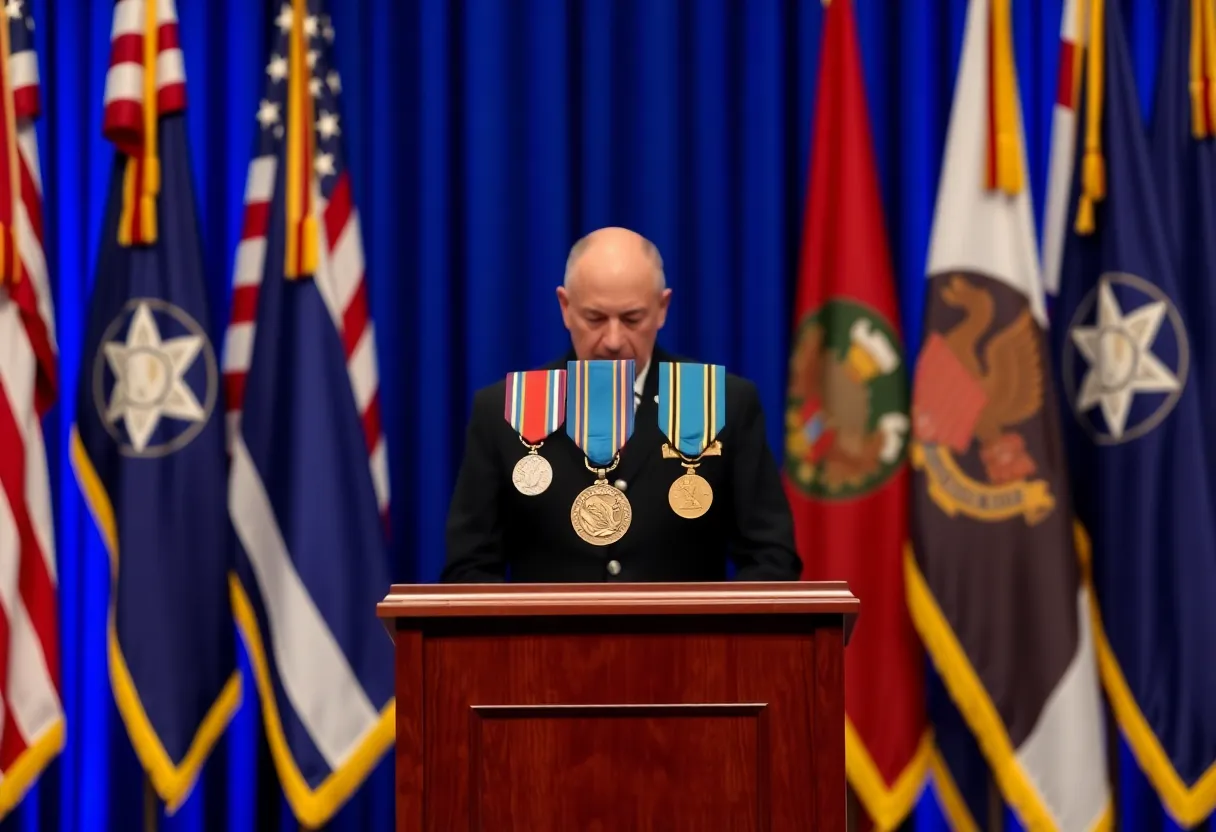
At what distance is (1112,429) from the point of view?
3.51 metres

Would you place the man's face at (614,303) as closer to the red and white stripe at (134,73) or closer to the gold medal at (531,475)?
the gold medal at (531,475)

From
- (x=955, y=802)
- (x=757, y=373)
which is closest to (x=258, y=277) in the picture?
(x=757, y=373)

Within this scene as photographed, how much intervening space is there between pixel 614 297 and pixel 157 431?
5.10 ft

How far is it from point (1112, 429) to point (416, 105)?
6.82ft

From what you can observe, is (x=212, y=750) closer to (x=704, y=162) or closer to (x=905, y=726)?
(x=905, y=726)

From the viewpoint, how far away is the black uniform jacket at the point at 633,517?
8.11ft

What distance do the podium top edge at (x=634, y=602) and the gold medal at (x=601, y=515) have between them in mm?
586

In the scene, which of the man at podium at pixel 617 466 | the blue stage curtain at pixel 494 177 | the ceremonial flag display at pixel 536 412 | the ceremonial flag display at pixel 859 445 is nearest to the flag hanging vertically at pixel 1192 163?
the blue stage curtain at pixel 494 177

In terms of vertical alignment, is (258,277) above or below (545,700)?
above

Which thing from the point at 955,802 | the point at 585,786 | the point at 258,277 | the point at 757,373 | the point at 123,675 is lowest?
the point at 955,802

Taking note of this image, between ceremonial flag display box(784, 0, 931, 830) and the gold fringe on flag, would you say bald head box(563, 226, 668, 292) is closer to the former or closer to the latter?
ceremonial flag display box(784, 0, 931, 830)

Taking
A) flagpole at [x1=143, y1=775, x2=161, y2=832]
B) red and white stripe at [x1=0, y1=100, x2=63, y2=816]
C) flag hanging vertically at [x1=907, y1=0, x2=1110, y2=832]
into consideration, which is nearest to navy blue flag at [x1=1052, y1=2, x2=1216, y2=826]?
flag hanging vertically at [x1=907, y1=0, x2=1110, y2=832]

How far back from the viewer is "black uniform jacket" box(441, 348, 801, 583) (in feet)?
8.11

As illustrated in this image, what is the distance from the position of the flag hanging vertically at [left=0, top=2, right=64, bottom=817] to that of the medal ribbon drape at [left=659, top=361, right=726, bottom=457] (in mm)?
1845
